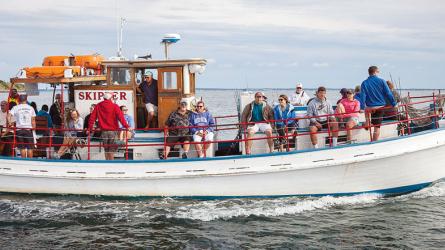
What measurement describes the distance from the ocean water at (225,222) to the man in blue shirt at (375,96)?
1650mm

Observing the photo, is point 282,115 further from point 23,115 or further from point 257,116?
point 23,115

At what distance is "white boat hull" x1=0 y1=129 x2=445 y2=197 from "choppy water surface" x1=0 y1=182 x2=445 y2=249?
251mm

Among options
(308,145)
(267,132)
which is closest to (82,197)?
(267,132)

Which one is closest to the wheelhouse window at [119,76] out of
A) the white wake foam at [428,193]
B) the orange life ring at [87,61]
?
the orange life ring at [87,61]

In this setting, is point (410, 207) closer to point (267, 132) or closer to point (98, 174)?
point (267, 132)

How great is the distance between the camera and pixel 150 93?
40.6 feet

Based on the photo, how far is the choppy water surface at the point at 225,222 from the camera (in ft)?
30.6

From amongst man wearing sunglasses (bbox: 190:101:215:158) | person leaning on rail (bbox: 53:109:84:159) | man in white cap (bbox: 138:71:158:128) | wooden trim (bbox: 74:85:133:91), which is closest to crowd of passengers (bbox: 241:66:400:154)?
man wearing sunglasses (bbox: 190:101:215:158)

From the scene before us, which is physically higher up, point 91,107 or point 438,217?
point 91,107

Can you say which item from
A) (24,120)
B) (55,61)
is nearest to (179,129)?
(24,120)

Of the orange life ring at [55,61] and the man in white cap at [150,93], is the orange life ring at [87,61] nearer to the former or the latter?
the orange life ring at [55,61]

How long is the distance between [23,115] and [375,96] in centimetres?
775

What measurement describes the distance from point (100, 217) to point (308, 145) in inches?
182

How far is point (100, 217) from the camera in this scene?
10711mm
